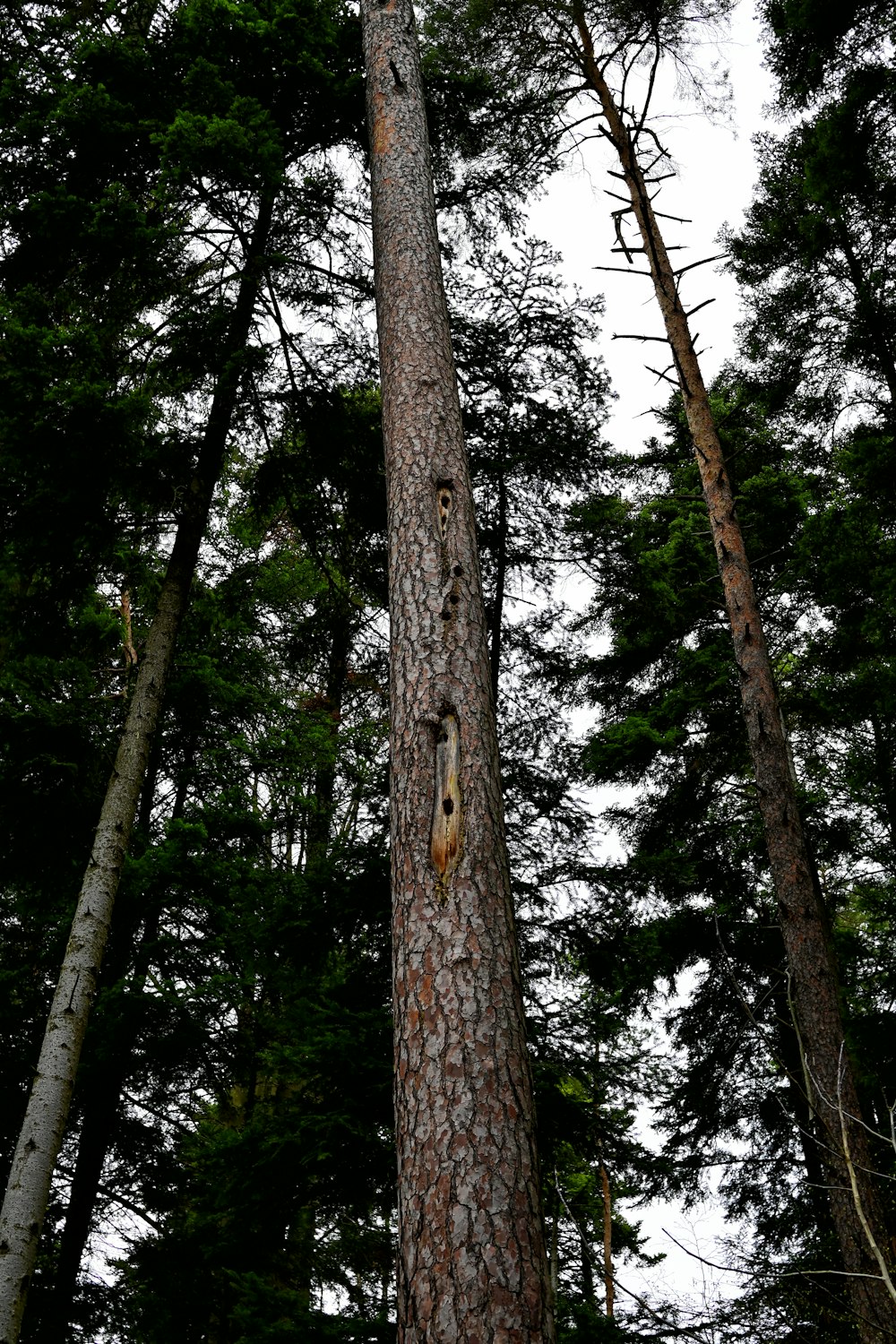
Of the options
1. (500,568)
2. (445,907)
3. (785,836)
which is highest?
(500,568)

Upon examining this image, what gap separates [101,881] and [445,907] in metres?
4.20

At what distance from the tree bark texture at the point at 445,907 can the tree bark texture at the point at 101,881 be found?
11.3 ft

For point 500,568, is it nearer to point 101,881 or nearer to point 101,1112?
point 101,881

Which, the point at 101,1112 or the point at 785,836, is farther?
the point at 101,1112

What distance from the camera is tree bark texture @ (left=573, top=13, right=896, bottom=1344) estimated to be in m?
4.88

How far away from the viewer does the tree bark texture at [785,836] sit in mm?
4883

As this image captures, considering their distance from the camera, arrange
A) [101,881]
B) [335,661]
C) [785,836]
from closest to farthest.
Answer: [785,836] < [101,881] < [335,661]

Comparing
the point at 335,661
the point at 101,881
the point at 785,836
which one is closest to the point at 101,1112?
the point at 101,881

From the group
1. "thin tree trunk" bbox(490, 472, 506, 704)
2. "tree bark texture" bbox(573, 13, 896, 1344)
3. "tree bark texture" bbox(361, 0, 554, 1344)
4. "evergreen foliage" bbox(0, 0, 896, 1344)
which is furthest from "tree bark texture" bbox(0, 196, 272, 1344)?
"tree bark texture" bbox(573, 13, 896, 1344)

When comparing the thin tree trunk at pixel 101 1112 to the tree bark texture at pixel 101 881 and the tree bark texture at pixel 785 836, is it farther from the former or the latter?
the tree bark texture at pixel 785 836

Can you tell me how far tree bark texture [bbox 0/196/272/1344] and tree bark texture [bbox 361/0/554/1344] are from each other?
11.3ft

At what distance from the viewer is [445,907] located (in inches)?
119

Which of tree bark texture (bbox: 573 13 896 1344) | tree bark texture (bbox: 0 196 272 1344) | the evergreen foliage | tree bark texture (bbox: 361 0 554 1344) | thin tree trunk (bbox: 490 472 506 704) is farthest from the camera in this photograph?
thin tree trunk (bbox: 490 472 506 704)

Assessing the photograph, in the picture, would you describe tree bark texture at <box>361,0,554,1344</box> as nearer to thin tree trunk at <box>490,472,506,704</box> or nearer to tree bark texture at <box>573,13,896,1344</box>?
tree bark texture at <box>573,13,896,1344</box>
